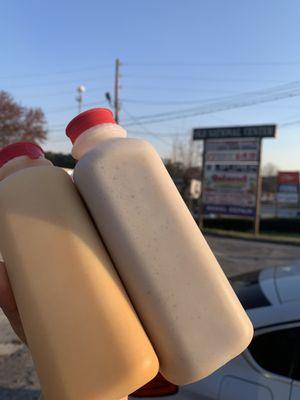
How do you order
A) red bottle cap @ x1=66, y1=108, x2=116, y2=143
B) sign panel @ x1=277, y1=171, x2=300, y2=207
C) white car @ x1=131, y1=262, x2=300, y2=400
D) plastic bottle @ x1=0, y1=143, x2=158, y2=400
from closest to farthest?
plastic bottle @ x1=0, y1=143, x2=158, y2=400, red bottle cap @ x1=66, y1=108, x2=116, y2=143, white car @ x1=131, y1=262, x2=300, y2=400, sign panel @ x1=277, y1=171, x2=300, y2=207

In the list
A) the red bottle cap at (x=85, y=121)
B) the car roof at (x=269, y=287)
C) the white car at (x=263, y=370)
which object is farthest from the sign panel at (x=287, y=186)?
the red bottle cap at (x=85, y=121)

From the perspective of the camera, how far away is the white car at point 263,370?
216 cm

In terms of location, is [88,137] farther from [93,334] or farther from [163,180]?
[93,334]

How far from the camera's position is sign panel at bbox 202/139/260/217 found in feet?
66.8

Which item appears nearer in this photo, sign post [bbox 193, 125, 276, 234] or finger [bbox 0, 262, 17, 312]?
finger [bbox 0, 262, 17, 312]

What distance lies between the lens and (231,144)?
21.0 metres

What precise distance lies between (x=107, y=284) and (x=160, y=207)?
0.77ft

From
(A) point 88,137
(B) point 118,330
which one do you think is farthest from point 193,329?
(A) point 88,137

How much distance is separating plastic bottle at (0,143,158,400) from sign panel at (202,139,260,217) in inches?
780

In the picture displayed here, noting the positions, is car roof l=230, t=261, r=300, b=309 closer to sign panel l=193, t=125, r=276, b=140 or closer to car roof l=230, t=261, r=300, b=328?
car roof l=230, t=261, r=300, b=328

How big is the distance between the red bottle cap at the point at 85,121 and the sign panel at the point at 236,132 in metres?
19.7

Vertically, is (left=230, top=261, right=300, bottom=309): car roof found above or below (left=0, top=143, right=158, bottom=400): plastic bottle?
below

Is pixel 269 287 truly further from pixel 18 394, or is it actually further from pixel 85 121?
pixel 18 394

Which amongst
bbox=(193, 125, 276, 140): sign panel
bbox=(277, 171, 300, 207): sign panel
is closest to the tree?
bbox=(193, 125, 276, 140): sign panel
